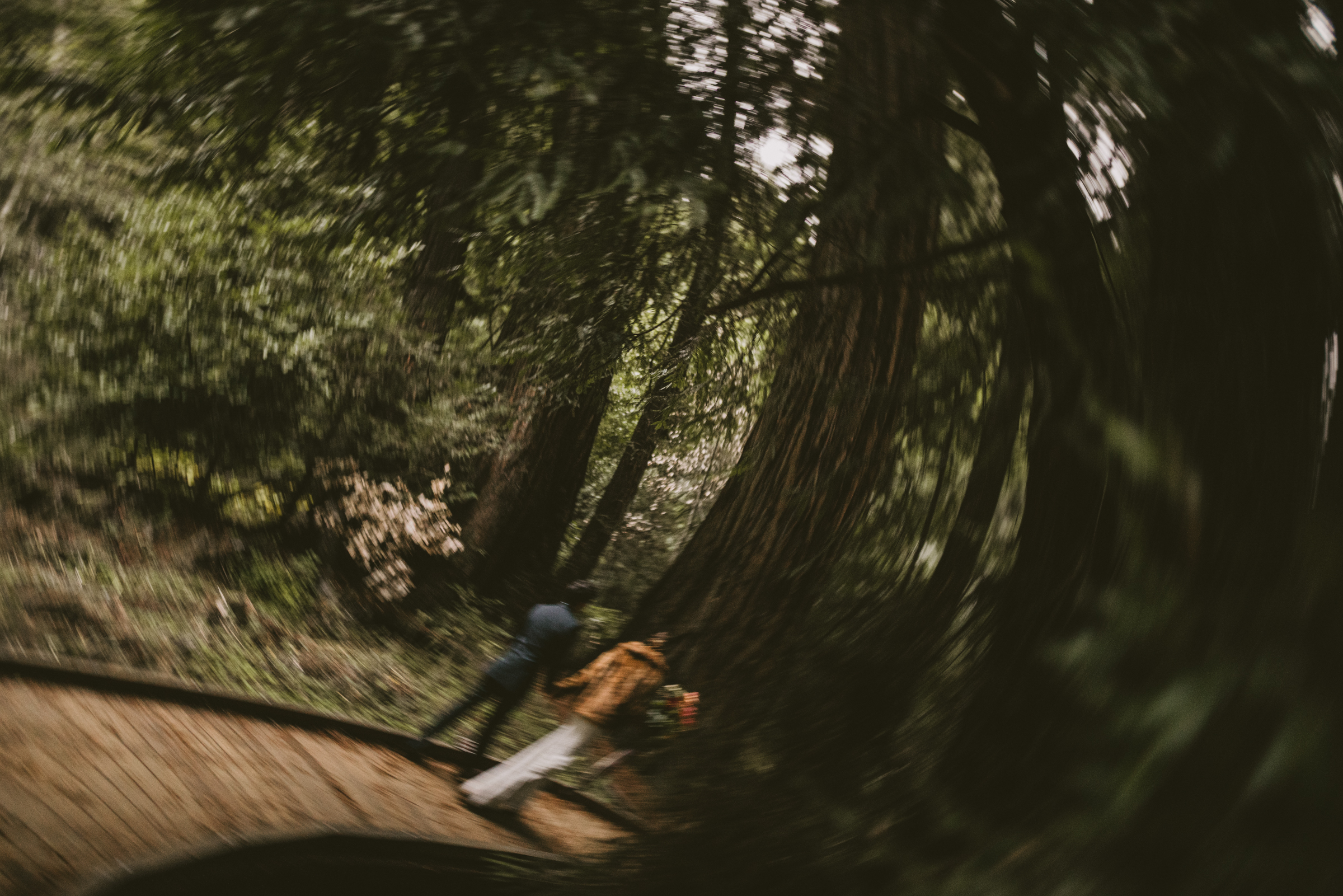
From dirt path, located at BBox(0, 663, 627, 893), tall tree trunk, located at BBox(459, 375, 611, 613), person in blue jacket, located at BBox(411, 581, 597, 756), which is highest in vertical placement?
dirt path, located at BBox(0, 663, 627, 893)

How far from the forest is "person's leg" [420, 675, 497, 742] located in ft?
0.77

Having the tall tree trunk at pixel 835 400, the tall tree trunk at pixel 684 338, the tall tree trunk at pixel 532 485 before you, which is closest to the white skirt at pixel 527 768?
the tall tree trunk at pixel 835 400

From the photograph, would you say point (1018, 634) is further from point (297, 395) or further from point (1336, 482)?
point (297, 395)

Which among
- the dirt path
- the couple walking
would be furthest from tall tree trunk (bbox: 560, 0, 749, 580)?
the dirt path

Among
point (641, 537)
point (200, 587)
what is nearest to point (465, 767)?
point (200, 587)

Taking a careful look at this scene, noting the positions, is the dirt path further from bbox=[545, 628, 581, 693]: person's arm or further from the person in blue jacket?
bbox=[545, 628, 581, 693]: person's arm

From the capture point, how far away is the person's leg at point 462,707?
2.22 metres

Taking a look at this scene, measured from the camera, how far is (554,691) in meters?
2.59

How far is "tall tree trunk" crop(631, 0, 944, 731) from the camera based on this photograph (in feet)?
5.30

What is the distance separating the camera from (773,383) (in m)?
2.74

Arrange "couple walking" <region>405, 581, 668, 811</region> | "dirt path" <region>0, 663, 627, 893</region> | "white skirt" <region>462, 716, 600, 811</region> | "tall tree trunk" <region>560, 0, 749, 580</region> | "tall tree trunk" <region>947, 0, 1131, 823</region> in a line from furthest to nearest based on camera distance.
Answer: "couple walking" <region>405, 581, 668, 811</region>, "white skirt" <region>462, 716, 600, 811</region>, "tall tree trunk" <region>560, 0, 749, 580</region>, "dirt path" <region>0, 663, 627, 893</region>, "tall tree trunk" <region>947, 0, 1131, 823</region>

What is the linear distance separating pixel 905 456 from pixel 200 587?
305 centimetres

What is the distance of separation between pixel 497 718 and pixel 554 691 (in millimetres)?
380

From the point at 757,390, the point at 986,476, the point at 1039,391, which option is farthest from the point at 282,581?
the point at 1039,391
